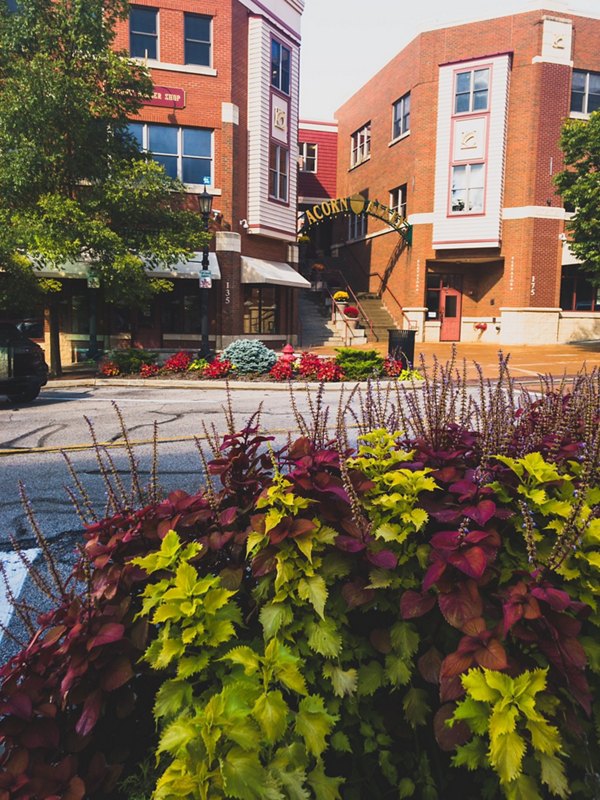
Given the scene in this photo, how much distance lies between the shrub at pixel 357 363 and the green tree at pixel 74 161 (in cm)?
589

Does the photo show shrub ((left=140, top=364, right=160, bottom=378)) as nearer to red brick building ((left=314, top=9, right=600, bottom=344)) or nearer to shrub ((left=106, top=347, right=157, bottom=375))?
shrub ((left=106, top=347, right=157, bottom=375))

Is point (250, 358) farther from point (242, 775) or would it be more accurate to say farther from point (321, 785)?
point (242, 775)

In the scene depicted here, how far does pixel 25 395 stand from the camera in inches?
480

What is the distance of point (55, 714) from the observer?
1644 mm

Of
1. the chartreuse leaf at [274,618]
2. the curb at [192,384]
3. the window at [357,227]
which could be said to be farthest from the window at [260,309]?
the chartreuse leaf at [274,618]

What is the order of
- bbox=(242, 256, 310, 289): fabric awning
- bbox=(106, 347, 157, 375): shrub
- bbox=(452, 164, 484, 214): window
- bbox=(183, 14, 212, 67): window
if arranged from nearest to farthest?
bbox=(106, 347, 157, 375): shrub, bbox=(183, 14, 212, 67): window, bbox=(242, 256, 310, 289): fabric awning, bbox=(452, 164, 484, 214): window

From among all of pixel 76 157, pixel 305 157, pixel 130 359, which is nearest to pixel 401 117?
pixel 305 157

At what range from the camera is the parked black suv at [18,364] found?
36.9 ft

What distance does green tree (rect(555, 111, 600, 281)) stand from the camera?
23.3 meters

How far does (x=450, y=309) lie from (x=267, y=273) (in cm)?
1186

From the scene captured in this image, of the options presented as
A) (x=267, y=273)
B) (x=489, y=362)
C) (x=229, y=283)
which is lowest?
(x=489, y=362)

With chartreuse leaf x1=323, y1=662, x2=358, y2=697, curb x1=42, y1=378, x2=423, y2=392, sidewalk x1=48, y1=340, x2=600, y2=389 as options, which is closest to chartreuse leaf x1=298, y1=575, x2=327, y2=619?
chartreuse leaf x1=323, y1=662, x2=358, y2=697

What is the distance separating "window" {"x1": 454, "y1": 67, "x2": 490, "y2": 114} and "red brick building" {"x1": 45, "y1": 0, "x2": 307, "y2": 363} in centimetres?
833

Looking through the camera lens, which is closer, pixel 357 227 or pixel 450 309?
pixel 450 309
